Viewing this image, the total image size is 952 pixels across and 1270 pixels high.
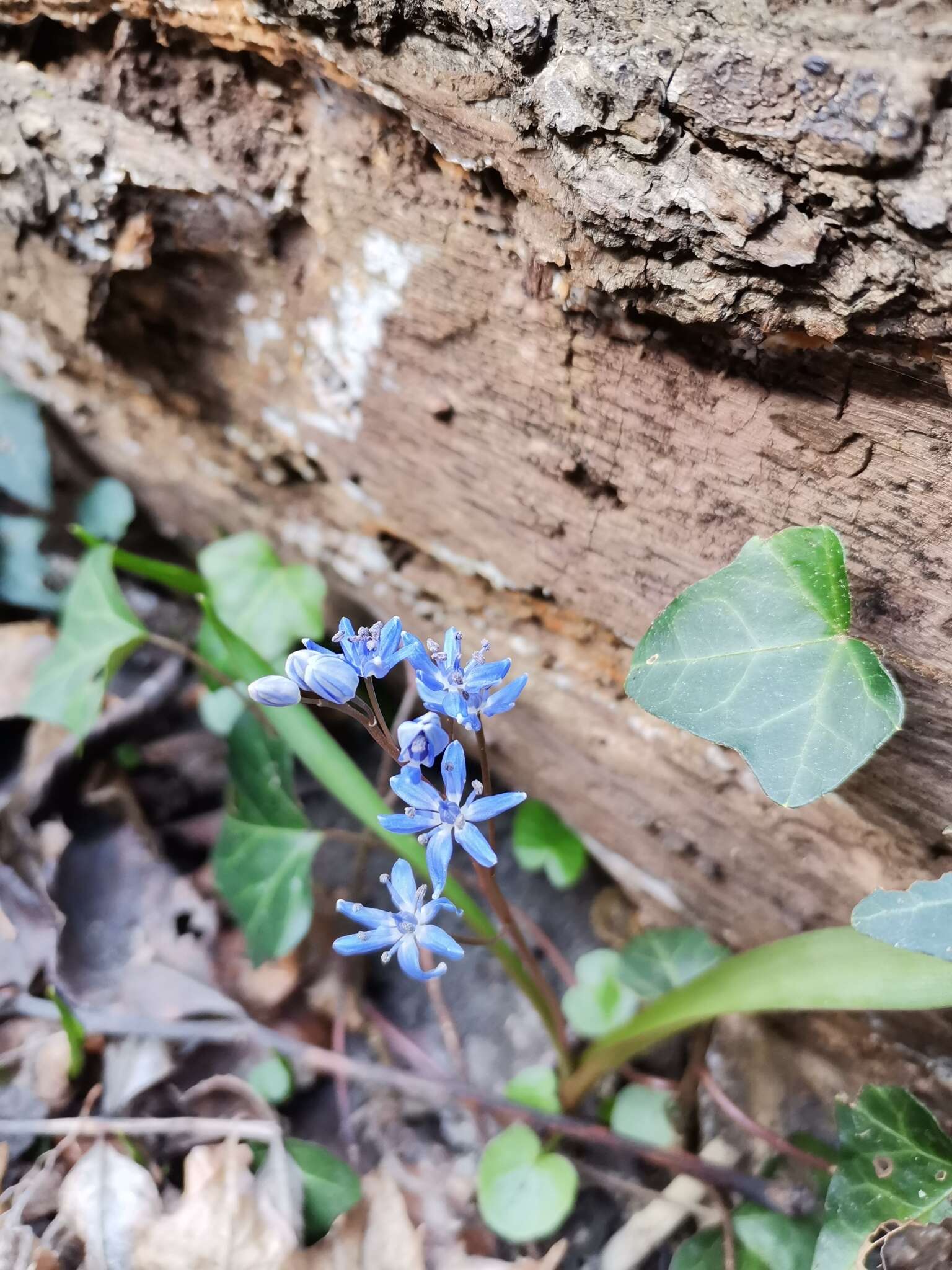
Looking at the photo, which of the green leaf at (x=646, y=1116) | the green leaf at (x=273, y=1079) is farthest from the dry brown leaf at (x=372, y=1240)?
the green leaf at (x=646, y=1116)

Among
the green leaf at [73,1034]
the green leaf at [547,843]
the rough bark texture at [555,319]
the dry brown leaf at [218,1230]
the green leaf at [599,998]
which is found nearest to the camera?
the rough bark texture at [555,319]

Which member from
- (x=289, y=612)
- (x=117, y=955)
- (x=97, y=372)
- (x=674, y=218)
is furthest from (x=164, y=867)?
→ (x=674, y=218)

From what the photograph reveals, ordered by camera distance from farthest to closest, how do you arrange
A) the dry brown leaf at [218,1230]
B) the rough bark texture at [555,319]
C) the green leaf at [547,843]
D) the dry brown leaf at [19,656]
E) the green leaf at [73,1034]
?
the dry brown leaf at [19,656] → the green leaf at [547,843] → the green leaf at [73,1034] → the dry brown leaf at [218,1230] → the rough bark texture at [555,319]

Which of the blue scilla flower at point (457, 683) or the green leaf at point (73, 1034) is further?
the green leaf at point (73, 1034)

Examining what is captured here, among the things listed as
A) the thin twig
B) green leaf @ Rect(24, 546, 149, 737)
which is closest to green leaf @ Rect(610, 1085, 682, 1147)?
the thin twig

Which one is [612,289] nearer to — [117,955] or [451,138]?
[451,138]

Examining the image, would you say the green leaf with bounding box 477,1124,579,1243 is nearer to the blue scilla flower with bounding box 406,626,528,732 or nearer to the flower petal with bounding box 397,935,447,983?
the flower petal with bounding box 397,935,447,983

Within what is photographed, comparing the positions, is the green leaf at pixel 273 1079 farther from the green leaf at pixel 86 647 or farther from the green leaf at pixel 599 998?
the green leaf at pixel 86 647
